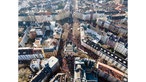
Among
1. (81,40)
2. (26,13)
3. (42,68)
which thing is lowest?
(42,68)

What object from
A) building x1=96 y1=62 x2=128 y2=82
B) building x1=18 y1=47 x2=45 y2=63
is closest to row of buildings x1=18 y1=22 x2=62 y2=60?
building x1=18 y1=47 x2=45 y2=63

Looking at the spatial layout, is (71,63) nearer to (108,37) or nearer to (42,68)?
(42,68)

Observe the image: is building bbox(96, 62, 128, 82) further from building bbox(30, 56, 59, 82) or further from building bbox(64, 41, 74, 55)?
building bbox(30, 56, 59, 82)

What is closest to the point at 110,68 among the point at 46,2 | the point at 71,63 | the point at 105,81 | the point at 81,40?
the point at 105,81

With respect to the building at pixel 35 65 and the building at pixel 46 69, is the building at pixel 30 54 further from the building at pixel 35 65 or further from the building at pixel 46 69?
the building at pixel 46 69

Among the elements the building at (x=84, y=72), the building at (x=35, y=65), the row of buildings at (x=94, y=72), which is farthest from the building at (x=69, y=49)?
the building at (x=35, y=65)

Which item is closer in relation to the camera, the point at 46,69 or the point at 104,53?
the point at 46,69

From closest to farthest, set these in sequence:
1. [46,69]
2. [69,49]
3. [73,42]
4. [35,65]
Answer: [46,69] → [35,65] → [69,49] → [73,42]

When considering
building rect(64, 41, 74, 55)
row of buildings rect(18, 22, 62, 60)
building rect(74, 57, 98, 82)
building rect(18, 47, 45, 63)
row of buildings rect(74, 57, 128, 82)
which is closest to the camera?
building rect(74, 57, 98, 82)

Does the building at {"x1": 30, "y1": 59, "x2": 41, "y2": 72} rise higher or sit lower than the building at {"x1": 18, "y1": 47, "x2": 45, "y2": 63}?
lower

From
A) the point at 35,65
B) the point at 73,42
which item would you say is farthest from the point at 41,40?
the point at 35,65

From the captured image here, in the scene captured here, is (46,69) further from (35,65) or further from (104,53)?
(104,53)
